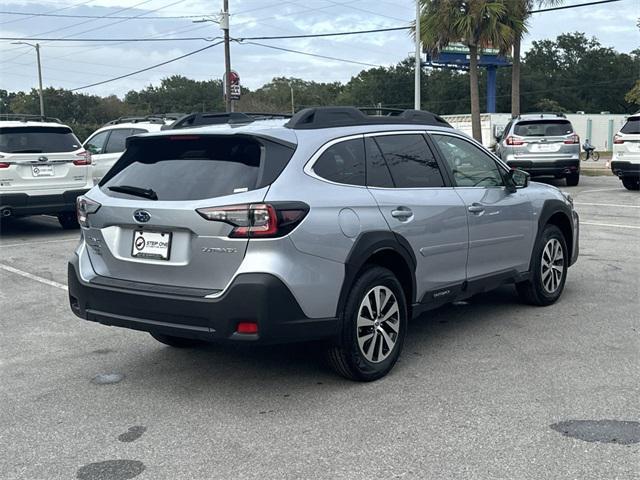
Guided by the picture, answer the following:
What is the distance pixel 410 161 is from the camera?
5301 millimetres

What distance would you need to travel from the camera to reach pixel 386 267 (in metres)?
4.92

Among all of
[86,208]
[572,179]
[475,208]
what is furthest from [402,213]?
[572,179]

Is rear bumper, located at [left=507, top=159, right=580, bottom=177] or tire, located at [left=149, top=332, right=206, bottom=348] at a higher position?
rear bumper, located at [left=507, top=159, right=580, bottom=177]

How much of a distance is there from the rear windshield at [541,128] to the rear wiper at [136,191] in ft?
48.5

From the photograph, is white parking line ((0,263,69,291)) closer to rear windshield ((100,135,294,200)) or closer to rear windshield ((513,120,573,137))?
rear windshield ((100,135,294,200))

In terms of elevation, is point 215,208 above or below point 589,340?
above

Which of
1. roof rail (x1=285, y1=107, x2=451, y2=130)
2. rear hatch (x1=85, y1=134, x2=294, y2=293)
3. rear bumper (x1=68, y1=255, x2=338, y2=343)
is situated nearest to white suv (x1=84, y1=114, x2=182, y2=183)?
roof rail (x1=285, y1=107, x2=451, y2=130)

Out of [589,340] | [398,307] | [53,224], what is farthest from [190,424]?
[53,224]

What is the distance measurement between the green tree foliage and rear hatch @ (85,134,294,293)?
259ft

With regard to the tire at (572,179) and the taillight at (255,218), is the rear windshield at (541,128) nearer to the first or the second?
the tire at (572,179)

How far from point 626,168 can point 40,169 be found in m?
11.8

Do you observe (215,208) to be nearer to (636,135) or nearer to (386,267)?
(386,267)

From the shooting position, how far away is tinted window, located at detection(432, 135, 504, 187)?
5.69m

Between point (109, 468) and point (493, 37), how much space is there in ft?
84.7
